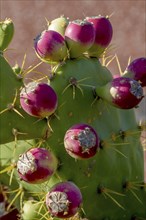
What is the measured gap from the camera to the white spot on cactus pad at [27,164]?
1111 millimetres

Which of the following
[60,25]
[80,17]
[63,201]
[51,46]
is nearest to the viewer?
[63,201]

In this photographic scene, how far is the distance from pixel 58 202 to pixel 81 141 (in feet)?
0.37

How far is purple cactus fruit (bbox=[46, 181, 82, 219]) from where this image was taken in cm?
111

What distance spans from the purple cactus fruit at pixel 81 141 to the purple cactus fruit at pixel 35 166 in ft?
0.15

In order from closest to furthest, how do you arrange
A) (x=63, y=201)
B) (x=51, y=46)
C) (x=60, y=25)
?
1. (x=63, y=201)
2. (x=51, y=46)
3. (x=60, y=25)

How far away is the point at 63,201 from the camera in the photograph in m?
1.11

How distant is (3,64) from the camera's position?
1223 mm

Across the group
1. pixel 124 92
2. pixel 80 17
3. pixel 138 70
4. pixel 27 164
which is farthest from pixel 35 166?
pixel 80 17

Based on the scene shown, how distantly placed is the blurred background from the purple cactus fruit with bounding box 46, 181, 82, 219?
284 centimetres

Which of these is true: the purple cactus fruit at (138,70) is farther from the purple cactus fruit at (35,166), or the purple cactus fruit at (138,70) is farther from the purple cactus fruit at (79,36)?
the purple cactus fruit at (35,166)

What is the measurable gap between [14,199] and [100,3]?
9.77 ft

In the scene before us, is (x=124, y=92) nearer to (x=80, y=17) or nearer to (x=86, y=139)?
(x=86, y=139)

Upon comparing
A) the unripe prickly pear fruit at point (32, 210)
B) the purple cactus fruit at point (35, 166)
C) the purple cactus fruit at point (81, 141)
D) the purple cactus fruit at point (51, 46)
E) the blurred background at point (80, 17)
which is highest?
the blurred background at point (80, 17)

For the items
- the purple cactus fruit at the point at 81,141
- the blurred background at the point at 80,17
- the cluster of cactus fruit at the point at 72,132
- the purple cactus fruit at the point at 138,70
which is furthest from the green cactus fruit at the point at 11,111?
the blurred background at the point at 80,17
